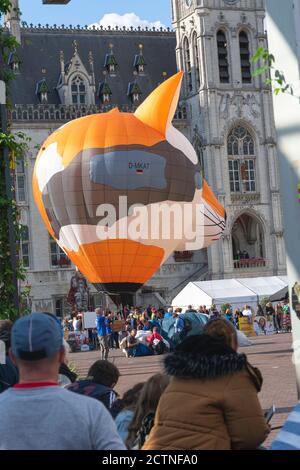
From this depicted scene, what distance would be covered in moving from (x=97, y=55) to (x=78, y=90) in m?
3.44

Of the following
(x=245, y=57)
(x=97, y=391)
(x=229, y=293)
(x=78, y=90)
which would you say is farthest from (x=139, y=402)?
(x=78, y=90)

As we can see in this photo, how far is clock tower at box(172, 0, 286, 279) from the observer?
165 ft

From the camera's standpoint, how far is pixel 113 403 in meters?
6.48

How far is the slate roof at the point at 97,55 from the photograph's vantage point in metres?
52.9

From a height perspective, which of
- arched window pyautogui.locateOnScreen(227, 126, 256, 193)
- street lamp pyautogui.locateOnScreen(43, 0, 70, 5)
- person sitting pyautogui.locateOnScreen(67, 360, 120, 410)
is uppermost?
arched window pyautogui.locateOnScreen(227, 126, 256, 193)

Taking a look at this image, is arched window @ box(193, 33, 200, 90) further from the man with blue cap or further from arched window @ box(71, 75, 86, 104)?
the man with blue cap

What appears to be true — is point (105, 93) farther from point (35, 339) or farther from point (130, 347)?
point (35, 339)

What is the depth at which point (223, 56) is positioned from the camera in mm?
→ 51625

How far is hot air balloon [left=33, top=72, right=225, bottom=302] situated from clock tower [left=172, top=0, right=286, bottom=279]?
23.5 meters

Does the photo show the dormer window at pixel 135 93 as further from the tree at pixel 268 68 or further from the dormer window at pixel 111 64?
the tree at pixel 268 68

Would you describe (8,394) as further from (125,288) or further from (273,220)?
(273,220)

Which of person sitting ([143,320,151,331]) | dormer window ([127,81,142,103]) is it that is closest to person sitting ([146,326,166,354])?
person sitting ([143,320,151,331])

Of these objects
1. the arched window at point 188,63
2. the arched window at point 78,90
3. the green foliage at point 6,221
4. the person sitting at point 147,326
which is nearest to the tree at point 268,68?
the green foliage at point 6,221

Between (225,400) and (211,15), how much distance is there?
47.9 metres
